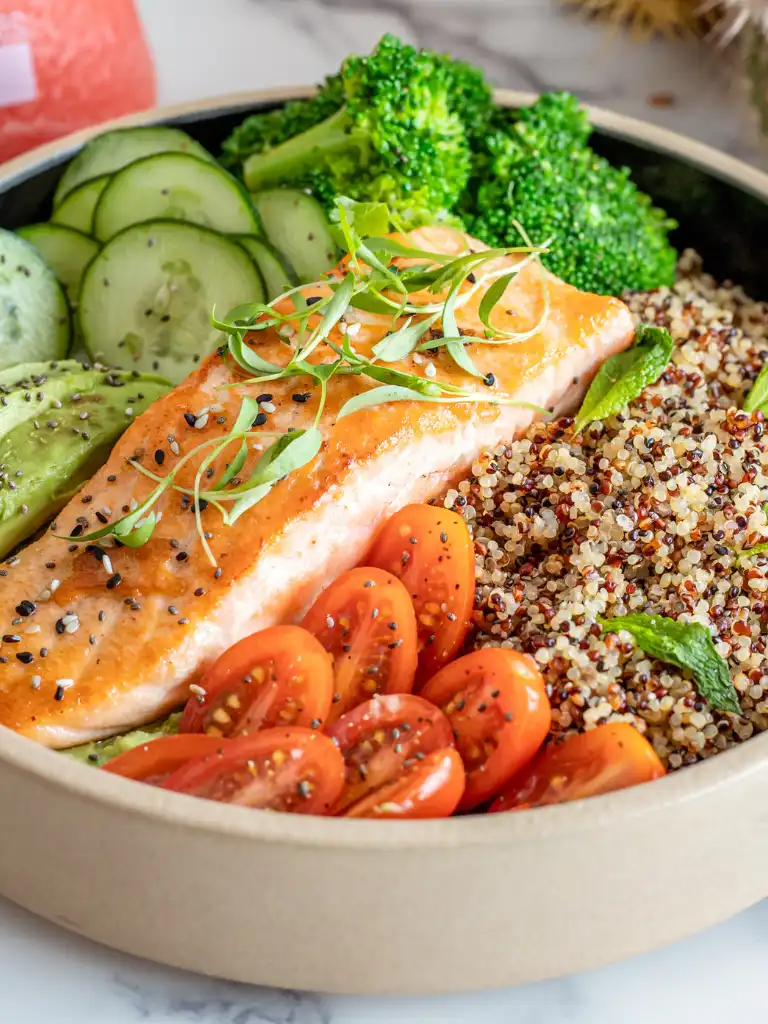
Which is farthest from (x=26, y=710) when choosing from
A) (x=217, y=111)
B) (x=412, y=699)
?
(x=217, y=111)

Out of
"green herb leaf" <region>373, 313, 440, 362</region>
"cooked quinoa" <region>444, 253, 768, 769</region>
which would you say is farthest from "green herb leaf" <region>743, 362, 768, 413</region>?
"green herb leaf" <region>373, 313, 440, 362</region>

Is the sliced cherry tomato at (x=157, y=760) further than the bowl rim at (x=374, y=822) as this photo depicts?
Yes

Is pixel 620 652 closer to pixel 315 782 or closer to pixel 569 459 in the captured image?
pixel 569 459

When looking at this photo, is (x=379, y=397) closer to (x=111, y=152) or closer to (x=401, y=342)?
(x=401, y=342)

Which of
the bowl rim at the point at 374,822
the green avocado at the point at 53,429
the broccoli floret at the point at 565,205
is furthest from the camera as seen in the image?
the broccoli floret at the point at 565,205

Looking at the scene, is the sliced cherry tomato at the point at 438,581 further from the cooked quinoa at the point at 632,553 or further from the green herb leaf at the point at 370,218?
the green herb leaf at the point at 370,218

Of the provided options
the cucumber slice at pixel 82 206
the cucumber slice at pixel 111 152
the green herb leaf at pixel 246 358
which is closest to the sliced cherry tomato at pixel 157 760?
the green herb leaf at pixel 246 358

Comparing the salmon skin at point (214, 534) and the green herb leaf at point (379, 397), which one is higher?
the green herb leaf at point (379, 397)
